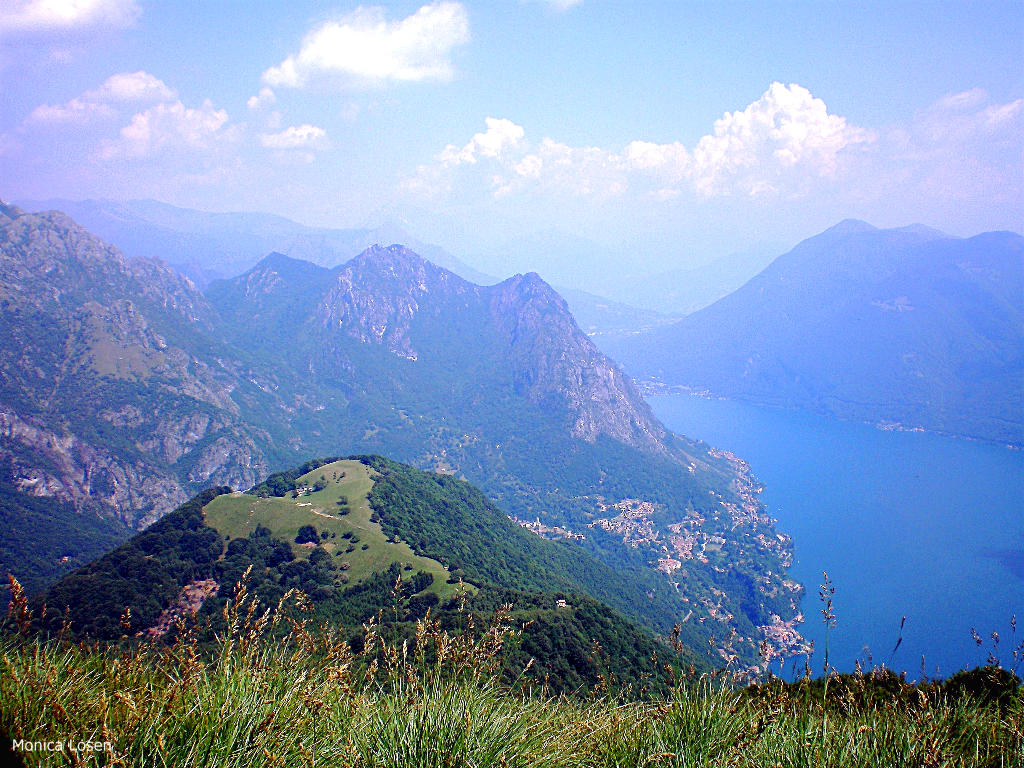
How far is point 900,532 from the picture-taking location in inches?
3497

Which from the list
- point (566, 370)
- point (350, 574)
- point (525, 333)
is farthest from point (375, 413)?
point (350, 574)

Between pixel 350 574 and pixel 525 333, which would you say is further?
pixel 525 333

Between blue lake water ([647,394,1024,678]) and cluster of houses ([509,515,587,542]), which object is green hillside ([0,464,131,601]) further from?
blue lake water ([647,394,1024,678])

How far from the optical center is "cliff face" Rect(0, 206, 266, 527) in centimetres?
9519

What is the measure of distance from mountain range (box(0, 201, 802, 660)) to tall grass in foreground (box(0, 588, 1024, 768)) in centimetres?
6317

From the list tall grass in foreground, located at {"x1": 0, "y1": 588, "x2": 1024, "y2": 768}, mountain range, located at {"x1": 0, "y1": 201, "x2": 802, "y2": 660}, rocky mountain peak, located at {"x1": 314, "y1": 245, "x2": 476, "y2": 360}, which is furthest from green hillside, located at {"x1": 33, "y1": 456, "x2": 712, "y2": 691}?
rocky mountain peak, located at {"x1": 314, "y1": 245, "x2": 476, "y2": 360}

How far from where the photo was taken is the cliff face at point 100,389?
95188 mm

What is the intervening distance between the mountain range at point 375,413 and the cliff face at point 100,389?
0.43 m

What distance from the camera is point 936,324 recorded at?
7756 inches

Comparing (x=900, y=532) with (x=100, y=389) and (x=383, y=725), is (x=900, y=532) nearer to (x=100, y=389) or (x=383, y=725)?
(x=383, y=725)

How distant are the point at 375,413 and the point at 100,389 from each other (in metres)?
64.7

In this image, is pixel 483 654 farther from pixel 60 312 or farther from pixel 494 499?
pixel 60 312

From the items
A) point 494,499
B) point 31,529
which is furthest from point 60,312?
point 494,499

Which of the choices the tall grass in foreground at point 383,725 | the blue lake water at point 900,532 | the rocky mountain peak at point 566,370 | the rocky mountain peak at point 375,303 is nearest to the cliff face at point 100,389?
the rocky mountain peak at point 375,303
